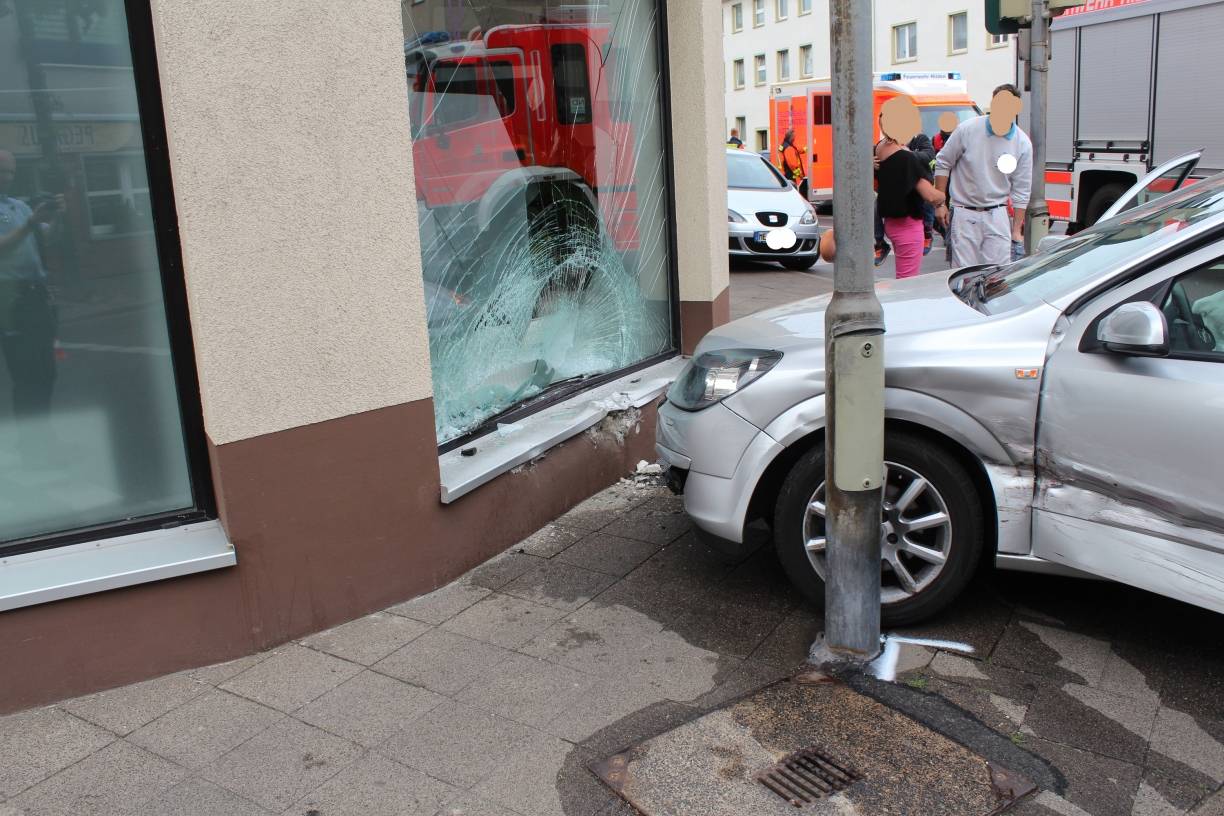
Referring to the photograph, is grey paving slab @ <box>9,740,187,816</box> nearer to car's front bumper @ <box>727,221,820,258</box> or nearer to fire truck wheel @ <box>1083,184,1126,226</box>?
car's front bumper @ <box>727,221,820,258</box>

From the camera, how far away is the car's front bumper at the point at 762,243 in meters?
14.6

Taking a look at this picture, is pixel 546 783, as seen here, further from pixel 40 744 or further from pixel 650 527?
pixel 650 527

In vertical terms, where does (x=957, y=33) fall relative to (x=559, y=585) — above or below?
Result: above

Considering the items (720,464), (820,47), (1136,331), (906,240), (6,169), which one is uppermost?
(820,47)

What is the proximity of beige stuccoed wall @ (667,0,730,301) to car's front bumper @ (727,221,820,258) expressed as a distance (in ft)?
24.6

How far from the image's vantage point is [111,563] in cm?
381

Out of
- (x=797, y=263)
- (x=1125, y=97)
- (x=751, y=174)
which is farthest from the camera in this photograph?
(x=751, y=174)

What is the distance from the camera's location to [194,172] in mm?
3701

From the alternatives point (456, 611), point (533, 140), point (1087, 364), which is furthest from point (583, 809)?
point (533, 140)

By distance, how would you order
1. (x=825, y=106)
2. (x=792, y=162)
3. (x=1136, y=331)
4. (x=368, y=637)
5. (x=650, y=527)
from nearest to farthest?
(x=1136, y=331), (x=368, y=637), (x=650, y=527), (x=792, y=162), (x=825, y=106)

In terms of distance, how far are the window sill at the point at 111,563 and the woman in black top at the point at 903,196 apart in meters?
5.76

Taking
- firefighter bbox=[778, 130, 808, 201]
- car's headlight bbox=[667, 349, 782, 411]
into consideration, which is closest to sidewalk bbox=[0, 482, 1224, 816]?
car's headlight bbox=[667, 349, 782, 411]

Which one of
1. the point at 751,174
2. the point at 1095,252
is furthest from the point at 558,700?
the point at 751,174

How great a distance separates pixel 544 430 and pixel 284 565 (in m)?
1.65
